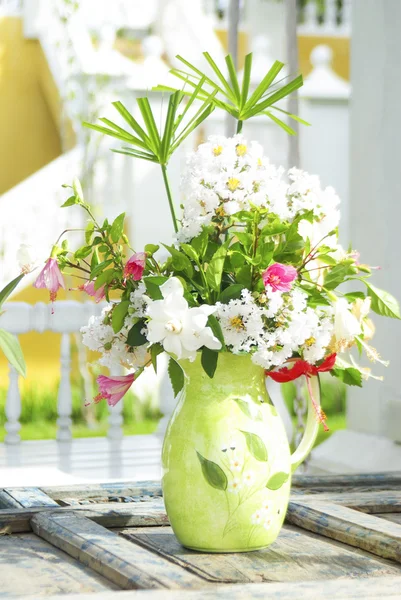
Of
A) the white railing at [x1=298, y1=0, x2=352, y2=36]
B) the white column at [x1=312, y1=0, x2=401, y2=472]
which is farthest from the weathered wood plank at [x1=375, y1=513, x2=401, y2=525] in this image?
the white railing at [x1=298, y1=0, x2=352, y2=36]

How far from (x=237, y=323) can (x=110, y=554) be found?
24 centimetres

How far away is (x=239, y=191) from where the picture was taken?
3.24 feet

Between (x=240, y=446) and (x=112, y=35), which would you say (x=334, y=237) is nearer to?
(x=240, y=446)

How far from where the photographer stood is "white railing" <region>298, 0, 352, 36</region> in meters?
6.62

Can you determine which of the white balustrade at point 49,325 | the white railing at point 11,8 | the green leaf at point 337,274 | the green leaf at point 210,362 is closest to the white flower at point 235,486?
the green leaf at point 210,362

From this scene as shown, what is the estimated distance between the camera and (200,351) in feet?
3.19

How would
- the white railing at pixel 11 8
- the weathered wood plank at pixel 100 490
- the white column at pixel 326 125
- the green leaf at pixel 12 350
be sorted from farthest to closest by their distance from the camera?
the white railing at pixel 11 8 < the white column at pixel 326 125 < the weathered wood plank at pixel 100 490 < the green leaf at pixel 12 350

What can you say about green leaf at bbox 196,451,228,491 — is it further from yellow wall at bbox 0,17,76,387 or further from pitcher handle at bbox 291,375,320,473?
yellow wall at bbox 0,17,76,387

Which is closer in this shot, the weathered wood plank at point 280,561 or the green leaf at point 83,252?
the weathered wood plank at point 280,561

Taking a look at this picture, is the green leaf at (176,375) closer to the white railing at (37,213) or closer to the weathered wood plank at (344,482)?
the weathered wood plank at (344,482)

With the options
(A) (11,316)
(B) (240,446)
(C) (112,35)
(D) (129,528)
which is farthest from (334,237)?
(C) (112,35)

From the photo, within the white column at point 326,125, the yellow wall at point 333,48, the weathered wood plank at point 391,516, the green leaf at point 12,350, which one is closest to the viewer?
the green leaf at point 12,350

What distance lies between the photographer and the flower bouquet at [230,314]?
946 mm

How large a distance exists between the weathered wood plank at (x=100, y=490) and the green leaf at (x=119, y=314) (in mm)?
345
